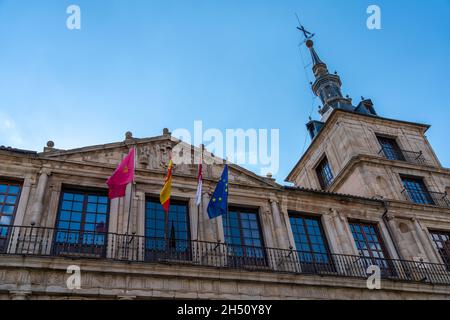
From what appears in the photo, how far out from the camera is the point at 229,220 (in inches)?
485

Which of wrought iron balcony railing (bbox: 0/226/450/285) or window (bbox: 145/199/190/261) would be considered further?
window (bbox: 145/199/190/261)

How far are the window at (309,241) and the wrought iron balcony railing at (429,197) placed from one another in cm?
493

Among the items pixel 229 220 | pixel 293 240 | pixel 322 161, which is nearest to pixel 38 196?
pixel 229 220

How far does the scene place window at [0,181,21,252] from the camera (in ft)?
31.6

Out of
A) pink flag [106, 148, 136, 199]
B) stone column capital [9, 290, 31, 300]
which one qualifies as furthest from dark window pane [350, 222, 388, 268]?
stone column capital [9, 290, 31, 300]

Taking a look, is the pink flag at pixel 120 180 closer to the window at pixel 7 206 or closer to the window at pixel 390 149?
the window at pixel 7 206

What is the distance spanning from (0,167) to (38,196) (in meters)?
1.43

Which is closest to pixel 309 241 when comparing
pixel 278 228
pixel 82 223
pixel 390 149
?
pixel 278 228

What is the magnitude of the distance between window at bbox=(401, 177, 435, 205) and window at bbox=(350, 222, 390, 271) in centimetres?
325

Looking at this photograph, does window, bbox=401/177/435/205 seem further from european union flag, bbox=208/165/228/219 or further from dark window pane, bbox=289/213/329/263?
european union flag, bbox=208/165/228/219

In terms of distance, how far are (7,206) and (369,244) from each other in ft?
35.8

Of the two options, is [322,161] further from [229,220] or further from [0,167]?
[0,167]

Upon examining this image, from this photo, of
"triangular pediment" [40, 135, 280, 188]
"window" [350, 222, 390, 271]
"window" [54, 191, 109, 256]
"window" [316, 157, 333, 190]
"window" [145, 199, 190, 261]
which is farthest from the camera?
"window" [316, 157, 333, 190]
